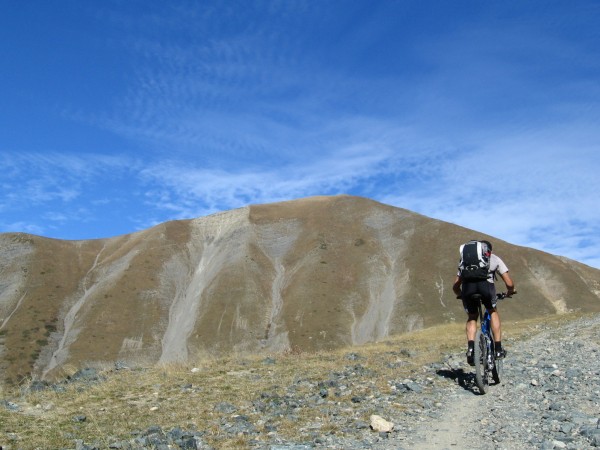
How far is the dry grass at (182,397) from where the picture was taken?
29.3 feet

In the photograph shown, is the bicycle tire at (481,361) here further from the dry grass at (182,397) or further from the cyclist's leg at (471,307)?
the dry grass at (182,397)

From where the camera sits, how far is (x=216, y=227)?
166000 millimetres

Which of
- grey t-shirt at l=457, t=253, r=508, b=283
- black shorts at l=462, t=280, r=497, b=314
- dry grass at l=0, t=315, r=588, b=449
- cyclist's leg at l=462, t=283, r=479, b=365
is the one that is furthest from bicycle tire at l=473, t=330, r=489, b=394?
dry grass at l=0, t=315, r=588, b=449

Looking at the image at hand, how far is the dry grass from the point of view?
8930 mm

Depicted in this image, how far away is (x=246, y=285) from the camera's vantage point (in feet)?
440

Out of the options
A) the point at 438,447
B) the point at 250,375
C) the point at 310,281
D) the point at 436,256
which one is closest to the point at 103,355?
the point at 310,281

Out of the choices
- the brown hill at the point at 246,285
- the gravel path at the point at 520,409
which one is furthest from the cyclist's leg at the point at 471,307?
the brown hill at the point at 246,285

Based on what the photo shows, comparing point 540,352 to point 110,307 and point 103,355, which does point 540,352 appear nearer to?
point 103,355

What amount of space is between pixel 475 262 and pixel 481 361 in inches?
83.3

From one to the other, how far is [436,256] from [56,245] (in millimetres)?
114539

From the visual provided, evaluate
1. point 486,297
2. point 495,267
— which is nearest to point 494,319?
point 486,297

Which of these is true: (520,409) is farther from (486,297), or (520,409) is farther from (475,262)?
(475,262)

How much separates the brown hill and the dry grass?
9399 cm

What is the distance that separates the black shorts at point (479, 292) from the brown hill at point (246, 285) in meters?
99.0
